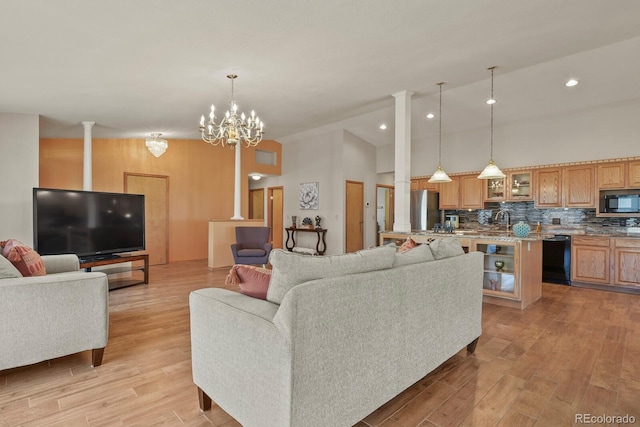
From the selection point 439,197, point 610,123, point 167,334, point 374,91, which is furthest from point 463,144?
point 167,334

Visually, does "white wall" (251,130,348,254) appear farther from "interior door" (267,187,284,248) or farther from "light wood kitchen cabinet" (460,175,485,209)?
"light wood kitchen cabinet" (460,175,485,209)

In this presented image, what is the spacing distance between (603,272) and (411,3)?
4879mm

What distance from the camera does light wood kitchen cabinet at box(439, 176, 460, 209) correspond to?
6.82m

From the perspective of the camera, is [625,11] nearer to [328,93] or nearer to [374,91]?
[374,91]

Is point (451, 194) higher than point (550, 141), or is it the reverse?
point (550, 141)

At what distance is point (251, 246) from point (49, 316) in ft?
13.3

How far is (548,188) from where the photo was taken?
18.8 ft

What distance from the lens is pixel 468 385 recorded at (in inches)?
84.3

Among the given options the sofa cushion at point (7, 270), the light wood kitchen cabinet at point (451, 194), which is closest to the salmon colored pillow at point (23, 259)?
the sofa cushion at point (7, 270)

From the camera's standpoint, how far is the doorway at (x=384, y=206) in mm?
8971

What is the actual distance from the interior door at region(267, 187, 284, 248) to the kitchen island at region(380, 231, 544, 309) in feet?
17.7

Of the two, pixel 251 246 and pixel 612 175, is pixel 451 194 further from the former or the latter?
pixel 251 246

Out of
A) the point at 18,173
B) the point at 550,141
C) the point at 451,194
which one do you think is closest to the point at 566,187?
the point at 550,141

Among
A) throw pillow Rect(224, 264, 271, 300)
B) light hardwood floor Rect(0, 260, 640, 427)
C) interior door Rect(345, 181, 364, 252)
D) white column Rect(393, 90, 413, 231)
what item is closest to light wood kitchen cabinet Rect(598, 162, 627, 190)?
light hardwood floor Rect(0, 260, 640, 427)
